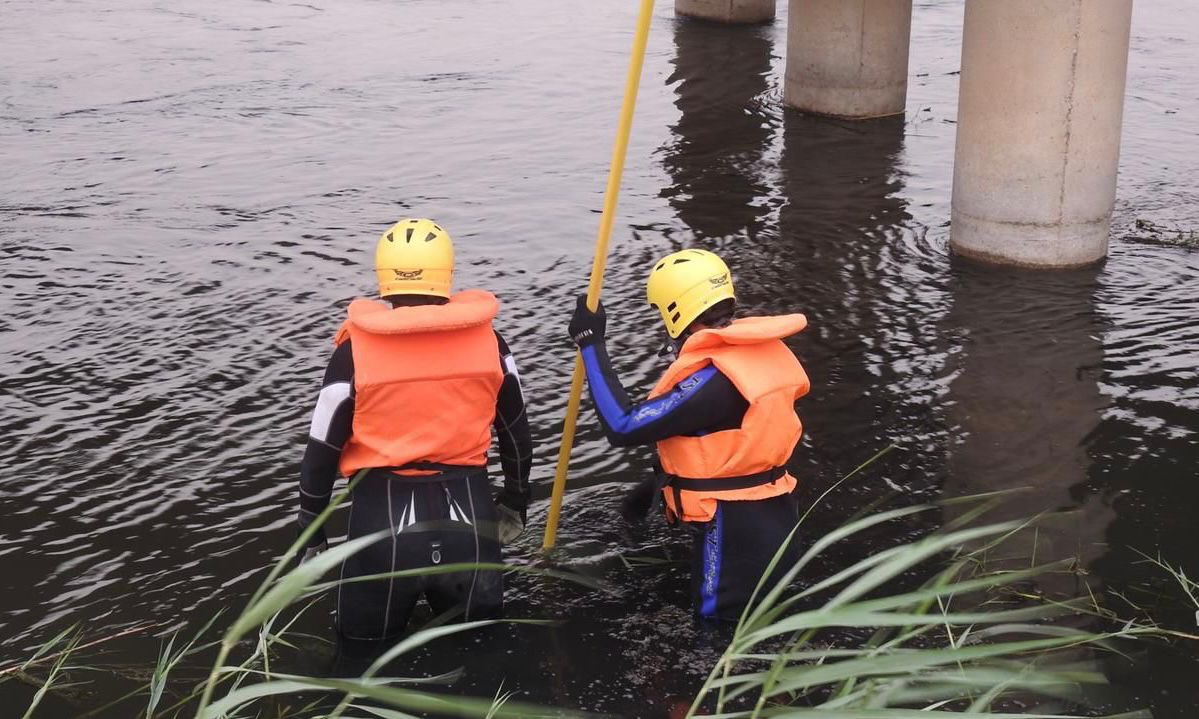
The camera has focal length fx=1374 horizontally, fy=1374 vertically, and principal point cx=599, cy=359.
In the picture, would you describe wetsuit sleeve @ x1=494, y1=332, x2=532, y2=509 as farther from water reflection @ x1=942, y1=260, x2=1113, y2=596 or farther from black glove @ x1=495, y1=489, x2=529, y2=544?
water reflection @ x1=942, y1=260, x2=1113, y2=596

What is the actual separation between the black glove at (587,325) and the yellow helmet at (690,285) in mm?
282

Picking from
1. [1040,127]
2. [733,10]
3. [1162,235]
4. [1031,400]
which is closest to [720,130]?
[1162,235]

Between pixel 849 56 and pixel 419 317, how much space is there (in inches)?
443

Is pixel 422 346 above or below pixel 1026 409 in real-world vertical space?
above

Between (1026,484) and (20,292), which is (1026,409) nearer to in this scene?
(1026,484)

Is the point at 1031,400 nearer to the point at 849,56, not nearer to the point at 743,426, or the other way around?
the point at 743,426

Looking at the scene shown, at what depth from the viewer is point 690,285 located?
504 cm

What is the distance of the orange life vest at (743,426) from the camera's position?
4.91m

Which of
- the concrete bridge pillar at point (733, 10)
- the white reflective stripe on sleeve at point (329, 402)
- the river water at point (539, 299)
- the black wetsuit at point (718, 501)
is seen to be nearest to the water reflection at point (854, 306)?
the river water at point (539, 299)

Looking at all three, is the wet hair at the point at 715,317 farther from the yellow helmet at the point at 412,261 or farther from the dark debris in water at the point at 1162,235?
the dark debris in water at the point at 1162,235

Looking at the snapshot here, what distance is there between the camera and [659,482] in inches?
212

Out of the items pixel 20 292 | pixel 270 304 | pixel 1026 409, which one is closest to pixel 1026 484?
pixel 1026 409

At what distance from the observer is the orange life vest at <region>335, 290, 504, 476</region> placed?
188 inches

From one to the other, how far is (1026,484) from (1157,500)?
631 mm
